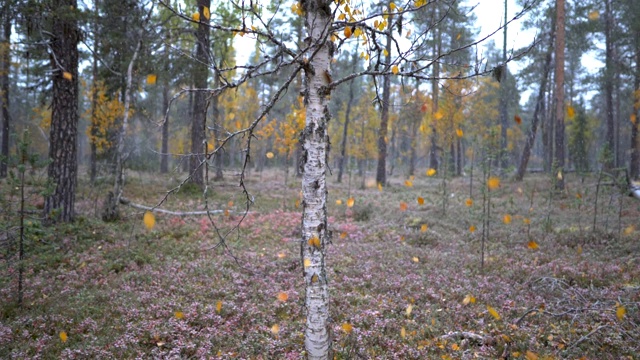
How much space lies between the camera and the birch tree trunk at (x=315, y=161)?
3572mm

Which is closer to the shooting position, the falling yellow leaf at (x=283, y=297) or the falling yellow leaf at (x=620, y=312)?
the falling yellow leaf at (x=620, y=312)

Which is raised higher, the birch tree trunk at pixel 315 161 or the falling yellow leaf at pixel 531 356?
the birch tree trunk at pixel 315 161

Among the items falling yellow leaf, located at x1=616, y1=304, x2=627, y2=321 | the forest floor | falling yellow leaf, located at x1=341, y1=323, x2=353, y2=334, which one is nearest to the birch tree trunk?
the forest floor

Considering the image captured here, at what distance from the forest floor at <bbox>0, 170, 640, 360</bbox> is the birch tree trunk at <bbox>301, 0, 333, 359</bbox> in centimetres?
72

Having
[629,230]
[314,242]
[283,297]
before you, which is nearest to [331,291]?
[283,297]

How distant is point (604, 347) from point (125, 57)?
1426 centimetres

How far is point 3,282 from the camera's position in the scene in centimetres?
582

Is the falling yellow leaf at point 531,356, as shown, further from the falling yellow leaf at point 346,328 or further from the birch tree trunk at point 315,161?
the birch tree trunk at point 315,161

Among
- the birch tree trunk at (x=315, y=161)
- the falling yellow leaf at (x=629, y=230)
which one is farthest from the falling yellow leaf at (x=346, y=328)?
the falling yellow leaf at (x=629, y=230)

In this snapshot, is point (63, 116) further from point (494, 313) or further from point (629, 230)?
point (629, 230)

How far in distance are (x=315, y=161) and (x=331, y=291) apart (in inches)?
145

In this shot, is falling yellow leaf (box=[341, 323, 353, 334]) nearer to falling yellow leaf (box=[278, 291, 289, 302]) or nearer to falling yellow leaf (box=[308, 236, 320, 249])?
falling yellow leaf (box=[278, 291, 289, 302])

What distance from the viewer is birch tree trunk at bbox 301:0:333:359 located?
357 centimetres

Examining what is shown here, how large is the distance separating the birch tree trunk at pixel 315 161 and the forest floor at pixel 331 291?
2.36 ft
